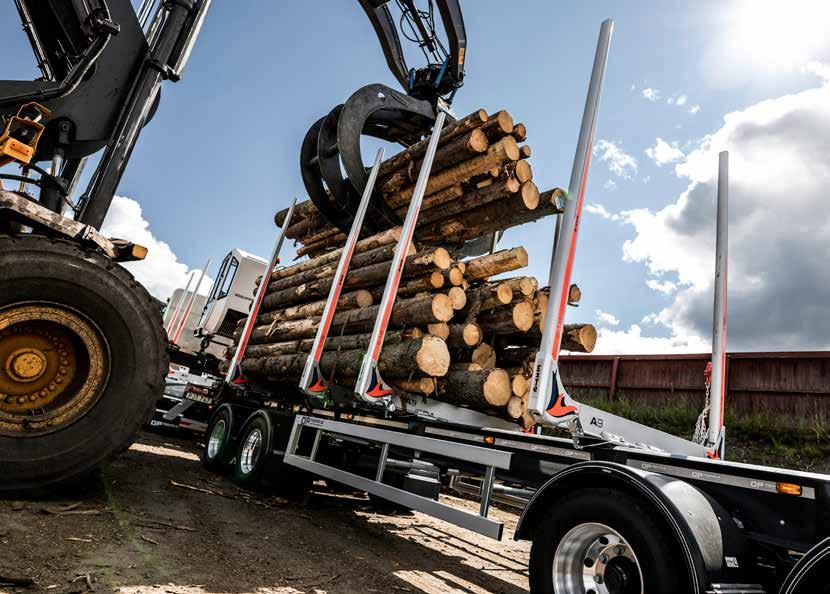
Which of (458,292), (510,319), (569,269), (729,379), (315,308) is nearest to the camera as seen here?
(569,269)

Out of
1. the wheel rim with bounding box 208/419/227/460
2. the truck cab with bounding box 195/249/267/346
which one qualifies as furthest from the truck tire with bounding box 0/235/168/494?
the truck cab with bounding box 195/249/267/346

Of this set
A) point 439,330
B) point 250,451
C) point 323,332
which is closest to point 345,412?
point 323,332

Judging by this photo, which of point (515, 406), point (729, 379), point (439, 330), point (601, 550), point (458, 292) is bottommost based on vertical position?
point (601, 550)

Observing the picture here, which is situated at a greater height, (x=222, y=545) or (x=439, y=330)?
(x=439, y=330)

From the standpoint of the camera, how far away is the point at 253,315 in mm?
7898

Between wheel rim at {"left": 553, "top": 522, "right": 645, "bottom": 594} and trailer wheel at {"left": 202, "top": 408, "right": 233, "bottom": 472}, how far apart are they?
5347mm

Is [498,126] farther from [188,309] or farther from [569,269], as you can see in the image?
[188,309]

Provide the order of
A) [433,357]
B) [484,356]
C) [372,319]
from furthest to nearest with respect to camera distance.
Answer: [372,319], [484,356], [433,357]

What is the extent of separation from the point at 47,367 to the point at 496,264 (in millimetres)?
3759

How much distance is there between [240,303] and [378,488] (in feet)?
25.9

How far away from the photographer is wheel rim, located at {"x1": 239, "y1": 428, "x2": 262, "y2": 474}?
258 inches

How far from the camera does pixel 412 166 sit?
596cm

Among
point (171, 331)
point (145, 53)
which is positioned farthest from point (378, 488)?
point (171, 331)

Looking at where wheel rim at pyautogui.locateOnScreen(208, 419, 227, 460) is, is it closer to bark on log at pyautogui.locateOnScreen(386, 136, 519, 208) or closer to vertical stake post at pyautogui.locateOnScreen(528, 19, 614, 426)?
bark on log at pyautogui.locateOnScreen(386, 136, 519, 208)
